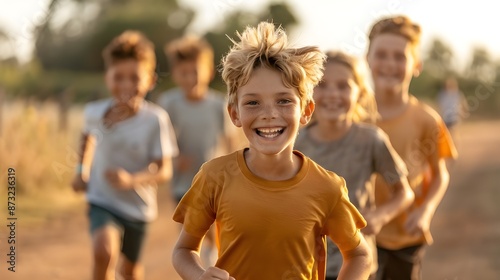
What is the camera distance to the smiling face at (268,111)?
354 cm

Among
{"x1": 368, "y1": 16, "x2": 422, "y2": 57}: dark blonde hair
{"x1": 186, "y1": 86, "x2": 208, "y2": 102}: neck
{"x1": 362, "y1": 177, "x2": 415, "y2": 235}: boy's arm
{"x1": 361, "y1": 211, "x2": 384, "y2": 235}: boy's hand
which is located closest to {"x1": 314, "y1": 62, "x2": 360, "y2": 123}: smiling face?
{"x1": 362, "y1": 177, "x2": 415, "y2": 235}: boy's arm

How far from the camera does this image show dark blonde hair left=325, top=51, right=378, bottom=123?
5188 millimetres

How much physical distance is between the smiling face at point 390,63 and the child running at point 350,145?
2.71ft

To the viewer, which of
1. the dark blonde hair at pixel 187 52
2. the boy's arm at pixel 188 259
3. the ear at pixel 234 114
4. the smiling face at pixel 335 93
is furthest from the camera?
the dark blonde hair at pixel 187 52

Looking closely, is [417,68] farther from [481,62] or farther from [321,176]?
[481,62]

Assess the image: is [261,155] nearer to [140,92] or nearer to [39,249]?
[140,92]

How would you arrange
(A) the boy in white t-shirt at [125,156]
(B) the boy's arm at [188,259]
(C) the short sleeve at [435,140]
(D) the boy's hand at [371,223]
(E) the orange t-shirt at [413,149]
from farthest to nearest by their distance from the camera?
(A) the boy in white t-shirt at [125,156] < (C) the short sleeve at [435,140] < (E) the orange t-shirt at [413,149] < (D) the boy's hand at [371,223] < (B) the boy's arm at [188,259]

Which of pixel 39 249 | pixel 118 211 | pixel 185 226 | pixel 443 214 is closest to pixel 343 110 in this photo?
pixel 185 226

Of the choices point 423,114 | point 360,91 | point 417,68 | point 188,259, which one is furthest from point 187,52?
point 188,259

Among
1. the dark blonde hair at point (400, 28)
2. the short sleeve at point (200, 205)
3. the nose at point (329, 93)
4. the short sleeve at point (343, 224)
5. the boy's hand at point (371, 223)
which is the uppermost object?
the dark blonde hair at point (400, 28)

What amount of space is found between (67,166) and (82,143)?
770 centimetres

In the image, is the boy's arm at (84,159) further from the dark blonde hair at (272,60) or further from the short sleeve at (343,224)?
the short sleeve at (343,224)

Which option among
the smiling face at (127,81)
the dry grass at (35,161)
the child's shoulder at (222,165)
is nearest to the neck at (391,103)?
the smiling face at (127,81)

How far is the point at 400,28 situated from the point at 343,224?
9.15 feet
